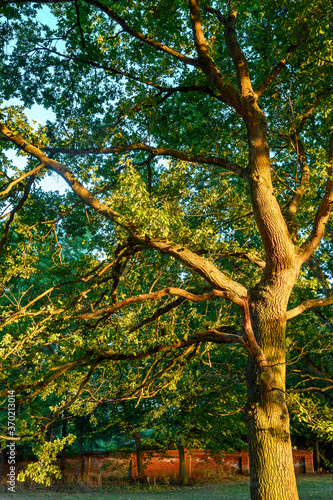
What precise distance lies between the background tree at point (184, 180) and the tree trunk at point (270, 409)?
0.07ft

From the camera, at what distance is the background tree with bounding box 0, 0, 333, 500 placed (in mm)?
6516

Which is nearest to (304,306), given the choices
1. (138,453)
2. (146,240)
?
(146,240)

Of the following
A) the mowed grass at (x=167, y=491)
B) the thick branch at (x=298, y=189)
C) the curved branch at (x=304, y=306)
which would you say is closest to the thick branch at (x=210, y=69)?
the thick branch at (x=298, y=189)

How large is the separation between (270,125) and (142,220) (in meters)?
5.98

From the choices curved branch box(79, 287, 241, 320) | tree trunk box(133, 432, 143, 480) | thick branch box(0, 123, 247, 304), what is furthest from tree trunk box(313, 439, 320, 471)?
curved branch box(79, 287, 241, 320)

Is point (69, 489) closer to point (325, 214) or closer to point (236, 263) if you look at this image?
point (236, 263)

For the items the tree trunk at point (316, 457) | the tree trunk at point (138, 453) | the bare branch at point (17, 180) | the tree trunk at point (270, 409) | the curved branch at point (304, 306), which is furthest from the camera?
the tree trunk at point (316, 457)

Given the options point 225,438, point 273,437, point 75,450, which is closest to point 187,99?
point 273,437

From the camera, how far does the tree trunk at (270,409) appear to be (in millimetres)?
5979

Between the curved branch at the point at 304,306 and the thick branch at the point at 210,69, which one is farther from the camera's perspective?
the thick branch at the point at 210,69

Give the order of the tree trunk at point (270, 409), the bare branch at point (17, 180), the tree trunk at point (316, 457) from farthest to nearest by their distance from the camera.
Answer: the tree trunk at point (316, 457), the bare branch at point (17, 180), the tree trunk at point (270, 409)

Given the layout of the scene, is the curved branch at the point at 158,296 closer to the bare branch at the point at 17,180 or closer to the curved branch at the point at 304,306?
the curved branch at the point at 304,306

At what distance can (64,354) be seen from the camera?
277 inches

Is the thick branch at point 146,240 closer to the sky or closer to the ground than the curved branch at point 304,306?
closer to the sky
